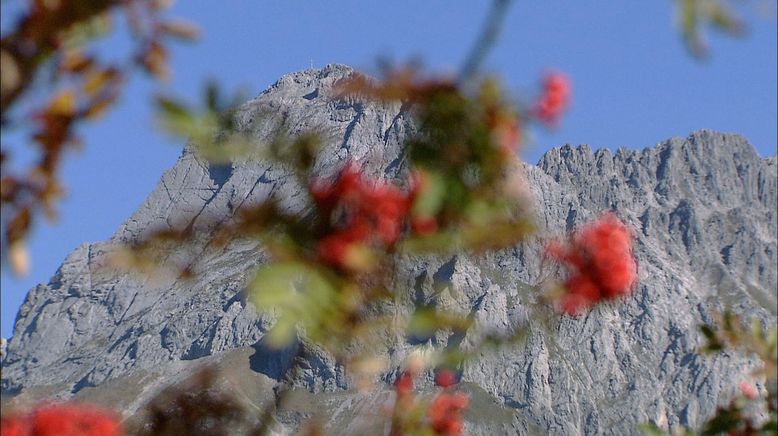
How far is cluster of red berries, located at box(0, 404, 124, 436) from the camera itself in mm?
2891

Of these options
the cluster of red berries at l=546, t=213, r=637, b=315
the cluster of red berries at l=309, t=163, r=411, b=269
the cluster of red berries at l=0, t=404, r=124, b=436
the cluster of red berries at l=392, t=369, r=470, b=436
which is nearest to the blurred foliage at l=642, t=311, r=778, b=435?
the cluster of red berries at l=392, t=369, r=470, b=436

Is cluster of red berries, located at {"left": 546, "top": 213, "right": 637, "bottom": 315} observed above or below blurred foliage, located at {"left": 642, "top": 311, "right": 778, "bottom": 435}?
above

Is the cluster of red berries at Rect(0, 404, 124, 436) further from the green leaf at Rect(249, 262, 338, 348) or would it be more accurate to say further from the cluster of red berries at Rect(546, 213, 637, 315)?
the cluster of red berries at Rect(546, 213, 637, 315)

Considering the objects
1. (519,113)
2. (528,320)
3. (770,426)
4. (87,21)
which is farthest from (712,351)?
(87,21)

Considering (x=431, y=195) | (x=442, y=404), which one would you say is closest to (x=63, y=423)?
(x=431, y=195)

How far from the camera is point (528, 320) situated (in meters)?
3.18

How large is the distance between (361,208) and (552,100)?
0.79 meters

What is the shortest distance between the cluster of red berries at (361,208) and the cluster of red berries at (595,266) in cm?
65

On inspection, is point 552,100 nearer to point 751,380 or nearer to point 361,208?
point 361,208

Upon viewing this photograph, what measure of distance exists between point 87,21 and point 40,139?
30 cm

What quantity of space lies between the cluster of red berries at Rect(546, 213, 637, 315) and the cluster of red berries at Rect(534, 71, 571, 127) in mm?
350

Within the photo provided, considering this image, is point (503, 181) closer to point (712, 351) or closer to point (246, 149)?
point (246, 149)

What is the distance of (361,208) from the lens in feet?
9.00

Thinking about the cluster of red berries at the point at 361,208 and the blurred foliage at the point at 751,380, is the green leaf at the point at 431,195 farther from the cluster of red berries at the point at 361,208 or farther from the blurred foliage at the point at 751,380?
the blurred foliage at the point at 751,380
